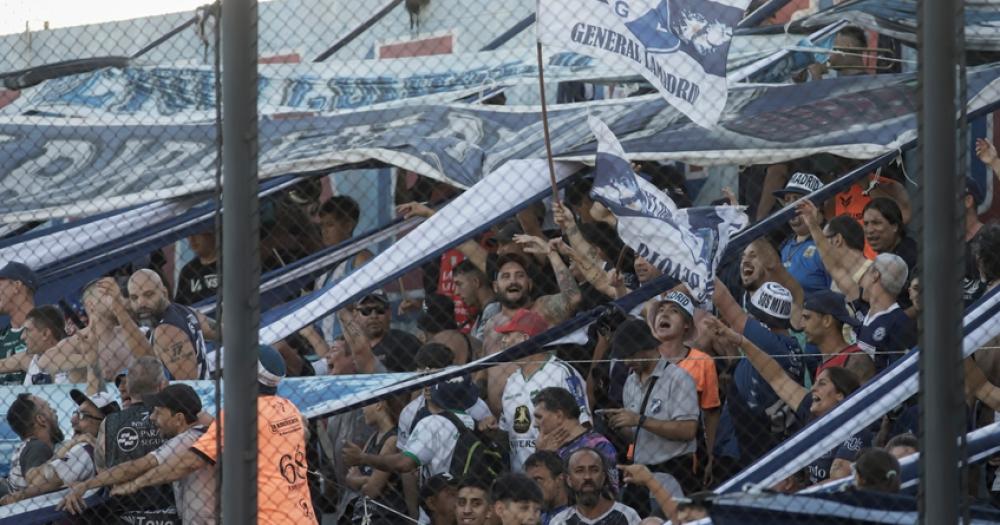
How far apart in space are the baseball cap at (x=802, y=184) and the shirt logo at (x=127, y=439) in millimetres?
2884

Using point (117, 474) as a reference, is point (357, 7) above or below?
above

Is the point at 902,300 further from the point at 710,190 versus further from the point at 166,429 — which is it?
the point at 166,429

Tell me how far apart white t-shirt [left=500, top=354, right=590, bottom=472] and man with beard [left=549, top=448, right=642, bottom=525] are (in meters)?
0.34

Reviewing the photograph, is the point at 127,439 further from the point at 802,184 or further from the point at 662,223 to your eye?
the point at 802,184

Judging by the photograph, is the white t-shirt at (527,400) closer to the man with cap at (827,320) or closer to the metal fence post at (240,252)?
the man with cap at (827,320)

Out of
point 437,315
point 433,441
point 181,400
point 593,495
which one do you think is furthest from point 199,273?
point 593,495

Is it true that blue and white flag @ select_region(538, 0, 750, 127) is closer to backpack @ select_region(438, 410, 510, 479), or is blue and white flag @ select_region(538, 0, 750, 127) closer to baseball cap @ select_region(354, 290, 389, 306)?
backpack @ select_region(438, 410, 510, 479)

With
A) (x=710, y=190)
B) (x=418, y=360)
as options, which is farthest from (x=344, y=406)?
(x=710, y=190)

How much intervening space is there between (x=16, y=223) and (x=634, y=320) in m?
3.04

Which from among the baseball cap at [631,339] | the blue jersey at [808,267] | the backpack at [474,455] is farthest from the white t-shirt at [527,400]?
the blue jersey at [808,267]

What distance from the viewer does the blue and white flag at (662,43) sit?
19.7 feet

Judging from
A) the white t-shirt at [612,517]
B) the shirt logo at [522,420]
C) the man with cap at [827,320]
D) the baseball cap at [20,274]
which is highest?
the baseball cap at [20,274]

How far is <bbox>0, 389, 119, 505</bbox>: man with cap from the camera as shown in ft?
21.5

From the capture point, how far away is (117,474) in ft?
20.2
